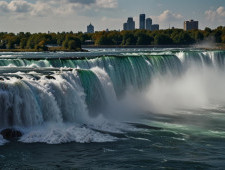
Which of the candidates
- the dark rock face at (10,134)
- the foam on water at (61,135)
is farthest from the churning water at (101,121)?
the dark rock face at (10,134)

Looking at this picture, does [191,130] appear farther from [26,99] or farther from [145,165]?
[26,99]

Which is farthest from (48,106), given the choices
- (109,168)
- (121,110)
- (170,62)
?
(170,62)

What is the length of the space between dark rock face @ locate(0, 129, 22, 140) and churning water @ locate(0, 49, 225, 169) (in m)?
0.26

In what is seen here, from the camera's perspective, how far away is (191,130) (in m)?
31.5

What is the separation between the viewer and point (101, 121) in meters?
33.2

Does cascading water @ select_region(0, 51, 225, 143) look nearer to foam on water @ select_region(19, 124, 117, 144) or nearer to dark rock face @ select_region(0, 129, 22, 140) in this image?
dark rock face @ select_region(0, 129, 22, 140)

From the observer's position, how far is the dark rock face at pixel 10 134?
26.3 metres

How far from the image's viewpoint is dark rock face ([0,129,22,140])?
26344 millimetres

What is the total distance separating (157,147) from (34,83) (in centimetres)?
908

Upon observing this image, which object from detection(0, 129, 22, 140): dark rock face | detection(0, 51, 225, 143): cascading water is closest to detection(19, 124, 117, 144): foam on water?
detection(0, 129, 22, 140): dark rock face

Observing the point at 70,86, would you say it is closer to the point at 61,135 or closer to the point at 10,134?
the point at 61,135

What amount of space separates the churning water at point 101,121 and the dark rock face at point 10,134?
0.26 meters

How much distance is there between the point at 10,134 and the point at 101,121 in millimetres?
8422

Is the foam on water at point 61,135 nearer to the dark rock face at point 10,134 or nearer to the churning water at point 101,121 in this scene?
the churning water at point 101,121
